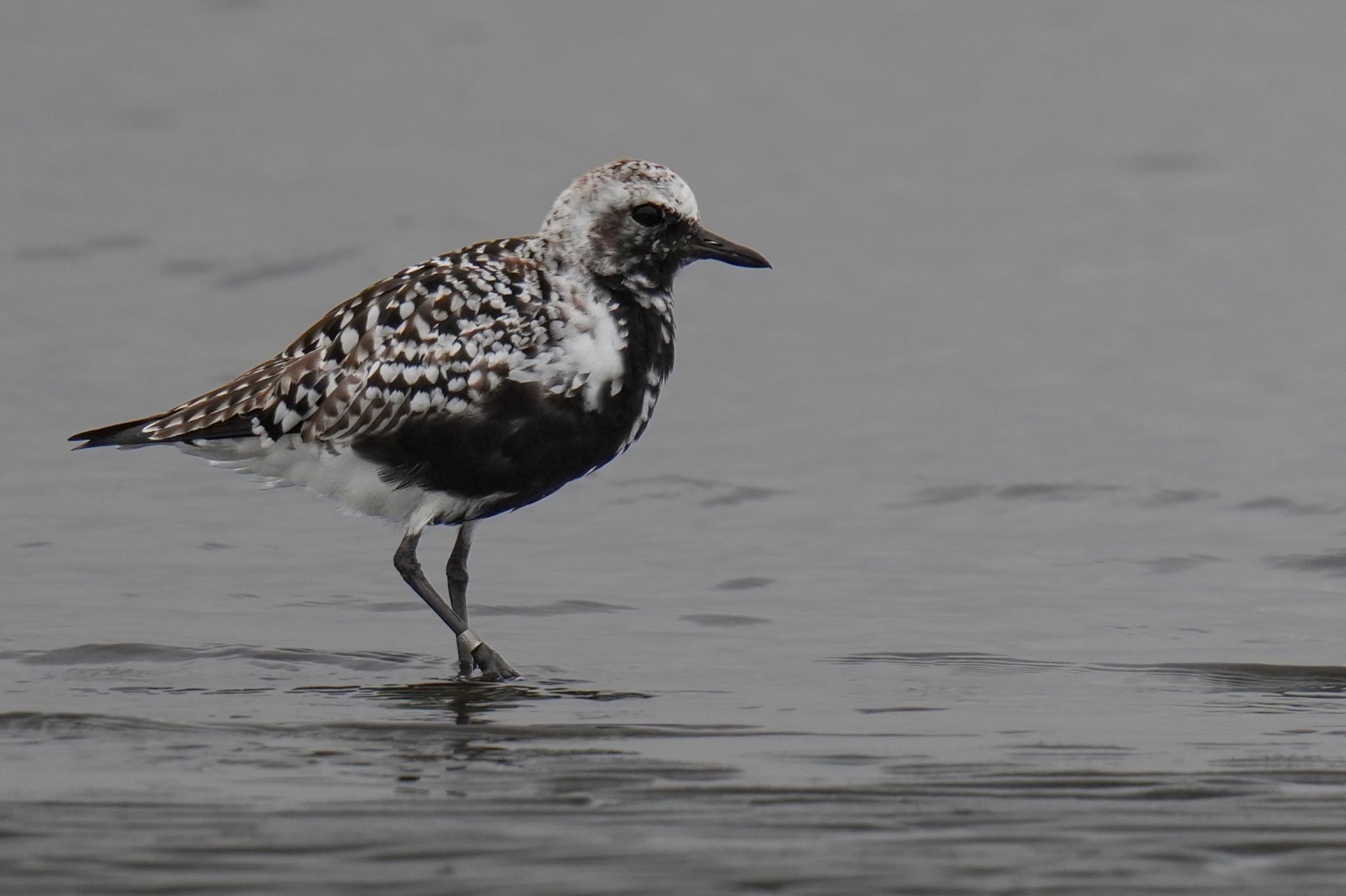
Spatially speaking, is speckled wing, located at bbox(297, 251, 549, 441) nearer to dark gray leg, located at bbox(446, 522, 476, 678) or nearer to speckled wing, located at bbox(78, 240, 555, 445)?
speckled wing, located at bbox(78, 240, 555, 445)

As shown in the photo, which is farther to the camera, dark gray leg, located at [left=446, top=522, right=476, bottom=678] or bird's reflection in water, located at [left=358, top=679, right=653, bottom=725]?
dark gray leg, located at [left=446, top=522, right=476, bottom=678]

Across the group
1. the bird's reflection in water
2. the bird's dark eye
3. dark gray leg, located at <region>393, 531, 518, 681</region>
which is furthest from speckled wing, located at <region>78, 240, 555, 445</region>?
the bird's reflection in water

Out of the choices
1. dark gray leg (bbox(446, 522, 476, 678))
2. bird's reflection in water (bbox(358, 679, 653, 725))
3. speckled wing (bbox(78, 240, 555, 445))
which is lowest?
bird's reflection in water (bbox(358, 679, 653, 725))

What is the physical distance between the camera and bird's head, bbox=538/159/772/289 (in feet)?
33.5

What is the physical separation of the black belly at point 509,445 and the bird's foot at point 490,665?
2.20 ft

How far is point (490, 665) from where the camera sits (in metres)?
10.2

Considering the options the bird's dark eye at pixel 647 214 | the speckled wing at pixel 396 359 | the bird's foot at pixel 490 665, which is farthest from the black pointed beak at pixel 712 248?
the bird's foot at pixel 490 665

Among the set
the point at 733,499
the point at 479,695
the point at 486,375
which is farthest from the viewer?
the point at 733,499

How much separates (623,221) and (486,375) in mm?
973

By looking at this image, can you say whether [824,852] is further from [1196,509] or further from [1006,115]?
[1006,115]

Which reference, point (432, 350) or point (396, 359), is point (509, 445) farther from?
point (396, 359)

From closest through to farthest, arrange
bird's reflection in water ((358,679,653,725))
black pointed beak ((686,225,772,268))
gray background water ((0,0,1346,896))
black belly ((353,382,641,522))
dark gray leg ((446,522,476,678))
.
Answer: gray background water ((0,0,1346,896)), bird's reflection in water ((358,679,653,725)), black belly ((353,382,641,522)), black pointed beak ((686,225,772,268)), dark gray leg ((446,522,476,678))

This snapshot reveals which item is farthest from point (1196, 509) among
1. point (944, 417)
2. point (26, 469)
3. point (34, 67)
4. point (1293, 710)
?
point (34, 67)

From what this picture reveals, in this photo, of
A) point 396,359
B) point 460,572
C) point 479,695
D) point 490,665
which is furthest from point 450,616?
point 396,359
